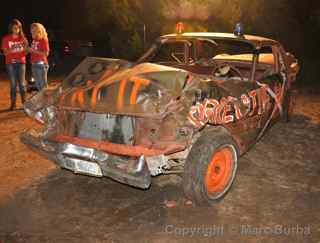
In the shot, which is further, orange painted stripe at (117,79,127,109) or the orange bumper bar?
Answer: orange painted stripe at (117,79,127,109)

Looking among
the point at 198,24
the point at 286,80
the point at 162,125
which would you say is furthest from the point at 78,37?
the point at 162,125

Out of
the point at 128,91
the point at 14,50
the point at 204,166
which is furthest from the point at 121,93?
the point at 14,50

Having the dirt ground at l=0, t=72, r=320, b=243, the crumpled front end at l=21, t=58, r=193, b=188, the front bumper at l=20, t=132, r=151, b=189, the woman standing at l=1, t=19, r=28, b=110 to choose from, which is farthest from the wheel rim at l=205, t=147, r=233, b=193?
the woman standing at l=1, t=19, r=28, b=110

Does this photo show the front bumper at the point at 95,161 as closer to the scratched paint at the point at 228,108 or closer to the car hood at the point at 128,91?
the car hood at the point at 128,91

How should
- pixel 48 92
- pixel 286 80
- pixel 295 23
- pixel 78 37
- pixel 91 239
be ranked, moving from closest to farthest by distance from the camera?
1. pixel 91 239
2. pixel 48 92
3. pixel 286 80
4. pixel 295 23
5. pixel 78 37

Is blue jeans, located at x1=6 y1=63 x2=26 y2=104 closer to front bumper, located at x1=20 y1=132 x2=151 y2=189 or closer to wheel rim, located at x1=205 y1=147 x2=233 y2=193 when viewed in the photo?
front bumper, located at x1=20 y1=132 x2=151 y2=189

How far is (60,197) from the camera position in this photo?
4273 mm

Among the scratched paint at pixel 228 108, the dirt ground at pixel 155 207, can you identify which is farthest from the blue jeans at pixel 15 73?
the scratched paint at pixel 228 108

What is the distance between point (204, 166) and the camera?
3885mm

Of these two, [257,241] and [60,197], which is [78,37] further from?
[257,241]

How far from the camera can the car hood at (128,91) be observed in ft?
12.4

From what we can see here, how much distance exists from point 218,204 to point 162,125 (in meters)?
1.12

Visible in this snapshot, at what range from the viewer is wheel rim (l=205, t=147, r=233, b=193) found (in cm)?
413

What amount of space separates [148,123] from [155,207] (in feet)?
3.04
